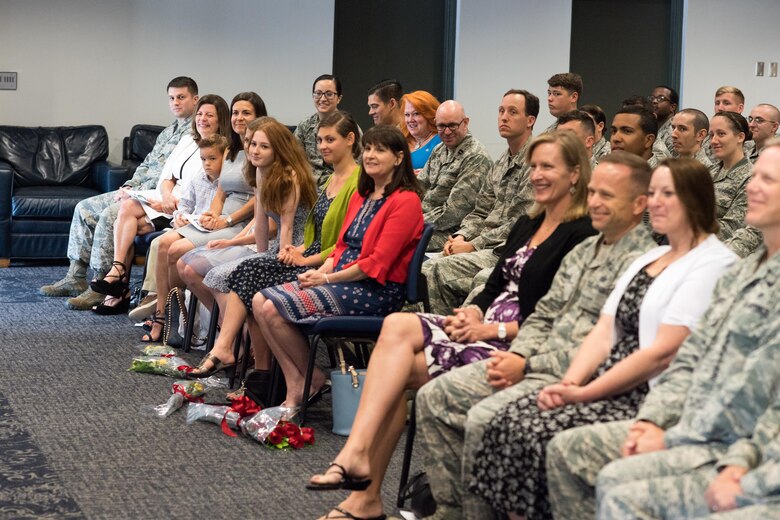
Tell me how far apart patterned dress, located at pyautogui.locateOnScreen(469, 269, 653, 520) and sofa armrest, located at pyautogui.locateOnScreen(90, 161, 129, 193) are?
6.15m

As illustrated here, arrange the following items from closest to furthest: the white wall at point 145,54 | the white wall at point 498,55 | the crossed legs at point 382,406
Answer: the crossed legs at point 382,406 < the white wall at point 145,54 < the white wall at point 498,55

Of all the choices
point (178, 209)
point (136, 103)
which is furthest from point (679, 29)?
point (178, 209)

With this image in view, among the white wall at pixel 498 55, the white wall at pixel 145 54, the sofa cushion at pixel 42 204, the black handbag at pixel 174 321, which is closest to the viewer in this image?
the black handbag at pixel 174 321

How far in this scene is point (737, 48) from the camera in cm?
1007

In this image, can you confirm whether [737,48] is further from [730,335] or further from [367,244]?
[730,335]

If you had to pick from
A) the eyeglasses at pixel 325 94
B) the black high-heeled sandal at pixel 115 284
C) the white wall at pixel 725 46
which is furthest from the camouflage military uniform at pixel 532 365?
the white wall at pixel 725 46

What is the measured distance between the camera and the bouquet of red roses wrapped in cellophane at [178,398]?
4434mm

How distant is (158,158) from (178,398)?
3.12m

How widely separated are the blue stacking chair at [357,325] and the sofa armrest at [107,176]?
15.0 feet

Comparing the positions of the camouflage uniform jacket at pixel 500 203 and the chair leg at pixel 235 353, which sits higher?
the camouflage uniform jacket at pixel 500 203

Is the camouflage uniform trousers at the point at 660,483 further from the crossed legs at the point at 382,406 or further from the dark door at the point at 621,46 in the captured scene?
the dark door at the point at 621,46

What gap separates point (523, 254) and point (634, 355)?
832 mm

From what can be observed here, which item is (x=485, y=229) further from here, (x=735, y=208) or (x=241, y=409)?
(x=241, y=409)

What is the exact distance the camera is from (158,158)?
730 cm
